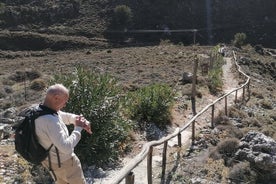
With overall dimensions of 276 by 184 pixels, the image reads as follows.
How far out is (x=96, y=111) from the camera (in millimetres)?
10484

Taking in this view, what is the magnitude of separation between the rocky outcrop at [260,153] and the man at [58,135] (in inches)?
224

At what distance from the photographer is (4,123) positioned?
14.8 meters

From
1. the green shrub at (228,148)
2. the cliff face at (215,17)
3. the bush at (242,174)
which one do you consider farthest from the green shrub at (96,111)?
the cliff face at (215,17)

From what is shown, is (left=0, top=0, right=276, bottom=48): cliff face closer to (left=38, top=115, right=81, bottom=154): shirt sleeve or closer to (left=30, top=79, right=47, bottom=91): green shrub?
(left=30, top=79, right=47, bottom=91): green shrub

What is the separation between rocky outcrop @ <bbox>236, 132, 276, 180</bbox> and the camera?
1010cm

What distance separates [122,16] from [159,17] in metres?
7.58

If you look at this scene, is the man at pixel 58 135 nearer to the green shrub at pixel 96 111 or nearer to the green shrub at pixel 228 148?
the green shrub at pixel 96 111

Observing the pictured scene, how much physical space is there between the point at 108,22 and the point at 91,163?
230 feet

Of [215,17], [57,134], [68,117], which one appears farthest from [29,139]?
[215,17]

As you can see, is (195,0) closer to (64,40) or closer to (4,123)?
(64,40)

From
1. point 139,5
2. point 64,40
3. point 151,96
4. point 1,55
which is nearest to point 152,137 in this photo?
point 151,96

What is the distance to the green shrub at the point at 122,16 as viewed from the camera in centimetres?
7819

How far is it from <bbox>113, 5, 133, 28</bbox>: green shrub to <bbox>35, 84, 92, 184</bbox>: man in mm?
73413

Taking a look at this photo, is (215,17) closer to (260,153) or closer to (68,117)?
(260,153)
